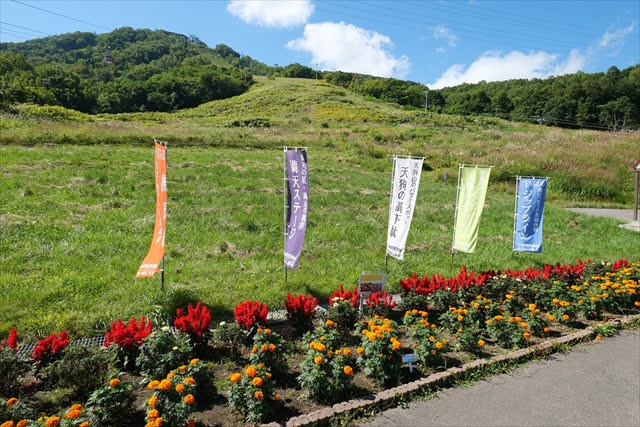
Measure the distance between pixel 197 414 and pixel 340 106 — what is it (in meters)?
59.6

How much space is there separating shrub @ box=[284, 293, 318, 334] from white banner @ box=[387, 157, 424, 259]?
8.85ft

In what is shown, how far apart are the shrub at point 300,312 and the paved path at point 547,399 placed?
1.67m

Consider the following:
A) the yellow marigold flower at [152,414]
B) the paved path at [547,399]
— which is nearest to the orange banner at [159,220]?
the yellow marigold flower at [152,414]

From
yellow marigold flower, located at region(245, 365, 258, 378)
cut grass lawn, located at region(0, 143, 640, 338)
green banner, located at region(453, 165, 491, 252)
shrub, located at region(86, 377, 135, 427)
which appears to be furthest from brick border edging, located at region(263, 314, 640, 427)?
green banner, located at region(453, 165, 491, 252)

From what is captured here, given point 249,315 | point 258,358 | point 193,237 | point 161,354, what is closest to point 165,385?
point 161,354

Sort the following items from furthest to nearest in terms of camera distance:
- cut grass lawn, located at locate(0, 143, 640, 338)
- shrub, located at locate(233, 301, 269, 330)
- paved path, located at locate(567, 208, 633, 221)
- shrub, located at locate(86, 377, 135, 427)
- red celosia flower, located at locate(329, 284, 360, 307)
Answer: paved path, located at locate(567, 208, 633, 221)
cut grass lawn, located at locate(0, 143, 640, 338)
red celosia flower, located at locate(329, 284, 360, 307)
shrub, located at locate(233, 301, 269, 330)
shrub, located at locate(86, 377, 135, 427)

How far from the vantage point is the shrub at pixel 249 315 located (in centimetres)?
470

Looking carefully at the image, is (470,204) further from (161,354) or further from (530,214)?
(161,354)

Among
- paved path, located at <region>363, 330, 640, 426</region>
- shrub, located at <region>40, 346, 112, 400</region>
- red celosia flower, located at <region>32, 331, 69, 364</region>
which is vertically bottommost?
paved path, located at <region>363, 330, 640, 426</region>

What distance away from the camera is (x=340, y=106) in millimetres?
60125

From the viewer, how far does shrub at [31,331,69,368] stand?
387cm

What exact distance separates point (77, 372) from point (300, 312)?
2.58 m

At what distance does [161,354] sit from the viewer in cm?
411

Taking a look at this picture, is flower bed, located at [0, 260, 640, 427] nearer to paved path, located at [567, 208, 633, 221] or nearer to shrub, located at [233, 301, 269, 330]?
shrub, located at [233, 301, 269, 330]
